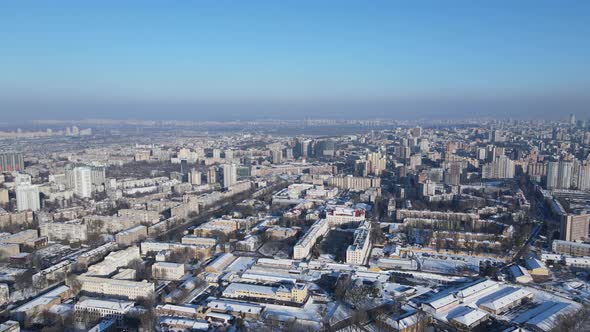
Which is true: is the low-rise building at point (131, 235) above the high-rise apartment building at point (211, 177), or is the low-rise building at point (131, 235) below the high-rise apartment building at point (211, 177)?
below

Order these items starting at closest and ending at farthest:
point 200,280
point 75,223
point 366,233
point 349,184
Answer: point 200,280
point 366,233
point 75,223
point 349,184

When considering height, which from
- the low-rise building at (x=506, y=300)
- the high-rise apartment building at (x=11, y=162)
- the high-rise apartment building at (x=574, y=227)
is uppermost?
the high-rise apartment building at (x=11, y=162)

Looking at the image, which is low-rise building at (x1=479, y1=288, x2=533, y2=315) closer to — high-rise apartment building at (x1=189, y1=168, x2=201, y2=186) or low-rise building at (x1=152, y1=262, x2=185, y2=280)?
low-rise building at (x1=152, y1=262, x2=185, y2=280)

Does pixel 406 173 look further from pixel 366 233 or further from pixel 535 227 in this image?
pixel 366 233

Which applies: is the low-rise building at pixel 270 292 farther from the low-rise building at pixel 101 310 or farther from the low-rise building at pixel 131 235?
the low-rise building at pixel 131 235

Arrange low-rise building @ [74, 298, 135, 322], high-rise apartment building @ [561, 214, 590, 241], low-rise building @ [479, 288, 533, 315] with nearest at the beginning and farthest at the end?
low-rise building @ [74, 298, 135, 322] → low-rise building @ [479, 288, 533, 315] → high-rise apartment building @ [561, 214, 590, 241]

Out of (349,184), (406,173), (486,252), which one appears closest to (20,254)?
(486,252)

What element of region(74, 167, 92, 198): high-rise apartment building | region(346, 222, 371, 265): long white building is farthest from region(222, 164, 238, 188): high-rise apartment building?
region(346, 222, 371, 265): long white building

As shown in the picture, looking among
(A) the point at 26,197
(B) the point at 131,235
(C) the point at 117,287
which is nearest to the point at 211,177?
(A) the point at 26,197

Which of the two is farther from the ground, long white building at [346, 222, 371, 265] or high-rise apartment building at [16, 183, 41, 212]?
high-rise apartment building at [16, 183, 41, 212]

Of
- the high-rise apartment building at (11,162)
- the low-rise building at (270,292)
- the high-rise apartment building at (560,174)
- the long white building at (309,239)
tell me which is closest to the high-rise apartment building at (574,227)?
the long white building at (309,239)

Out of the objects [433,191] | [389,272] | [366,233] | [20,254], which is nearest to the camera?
[389,272]
